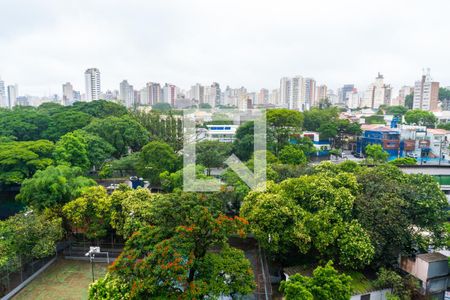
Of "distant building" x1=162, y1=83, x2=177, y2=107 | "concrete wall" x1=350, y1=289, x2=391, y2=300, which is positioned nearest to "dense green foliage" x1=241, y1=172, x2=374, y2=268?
"concrete wall" x1=350, y1=289, x2=391, y2=300

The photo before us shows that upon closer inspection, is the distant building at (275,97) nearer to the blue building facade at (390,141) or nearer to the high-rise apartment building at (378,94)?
the high-rise apartment building at (378,94)

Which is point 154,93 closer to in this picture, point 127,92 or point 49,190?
point 127,92

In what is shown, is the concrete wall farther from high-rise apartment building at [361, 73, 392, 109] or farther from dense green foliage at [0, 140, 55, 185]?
high-rise apartment building at [361, 73, 392, 109]

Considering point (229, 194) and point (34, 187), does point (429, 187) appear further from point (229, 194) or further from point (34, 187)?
point (34, 187)

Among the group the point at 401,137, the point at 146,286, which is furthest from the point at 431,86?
the point at 146,286

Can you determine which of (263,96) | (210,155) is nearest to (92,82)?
(263,96)
